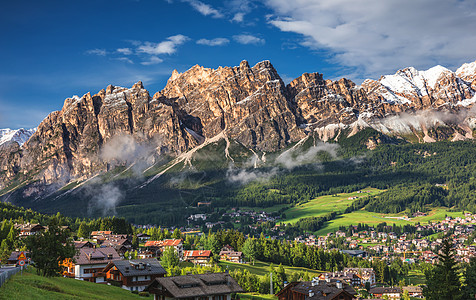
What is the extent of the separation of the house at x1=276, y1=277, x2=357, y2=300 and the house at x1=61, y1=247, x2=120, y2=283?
43.8m

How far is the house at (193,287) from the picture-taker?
86.0 metres

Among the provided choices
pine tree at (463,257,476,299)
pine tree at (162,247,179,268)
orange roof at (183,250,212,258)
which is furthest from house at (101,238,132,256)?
pine tree at (463,257,476,299)

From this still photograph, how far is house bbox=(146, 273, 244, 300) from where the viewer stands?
282 ft

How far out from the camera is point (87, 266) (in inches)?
4493

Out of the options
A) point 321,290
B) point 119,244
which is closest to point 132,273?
point 321,290

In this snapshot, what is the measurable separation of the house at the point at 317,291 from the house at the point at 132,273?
2982cm

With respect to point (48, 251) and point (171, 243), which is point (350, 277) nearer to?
point (171, 243)

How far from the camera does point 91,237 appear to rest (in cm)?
19675

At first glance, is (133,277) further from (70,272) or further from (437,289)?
(437,289)

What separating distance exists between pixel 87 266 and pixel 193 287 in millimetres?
38315

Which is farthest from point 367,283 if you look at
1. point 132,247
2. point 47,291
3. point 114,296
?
point 47,291

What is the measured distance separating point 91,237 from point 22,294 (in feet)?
492

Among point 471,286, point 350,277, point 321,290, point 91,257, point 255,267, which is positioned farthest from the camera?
point 350,277

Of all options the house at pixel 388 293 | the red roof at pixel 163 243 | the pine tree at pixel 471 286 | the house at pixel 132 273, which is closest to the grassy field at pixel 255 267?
the red roof at pixel 163 243
